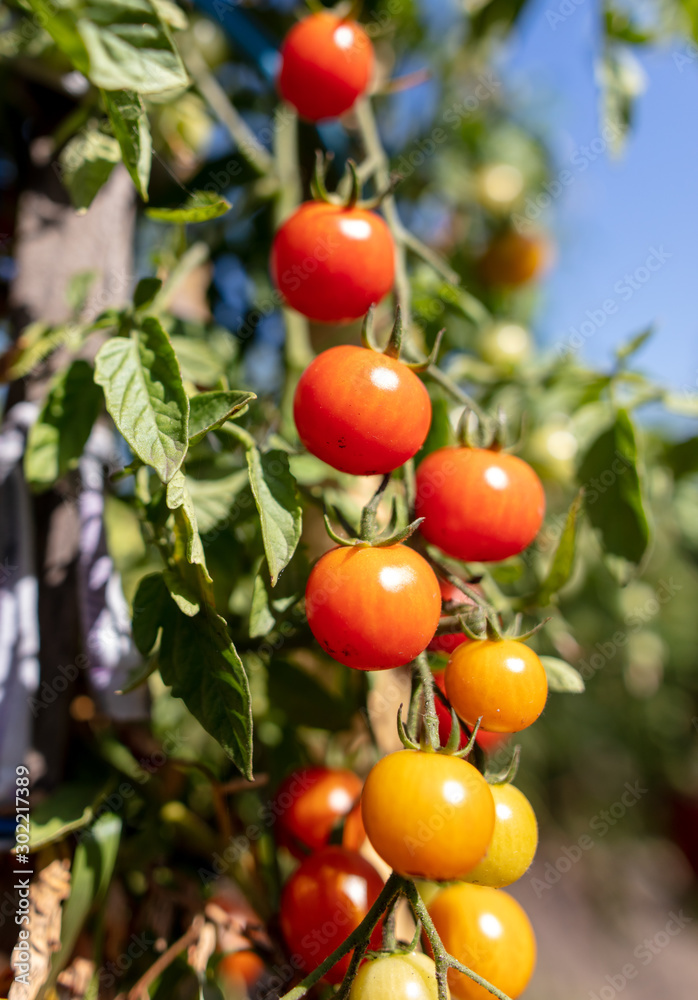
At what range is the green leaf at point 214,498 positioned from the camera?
42 cm

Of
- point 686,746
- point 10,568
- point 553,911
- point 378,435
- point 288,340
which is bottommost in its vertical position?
point 553,911

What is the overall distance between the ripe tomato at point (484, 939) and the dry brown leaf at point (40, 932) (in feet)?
0.84

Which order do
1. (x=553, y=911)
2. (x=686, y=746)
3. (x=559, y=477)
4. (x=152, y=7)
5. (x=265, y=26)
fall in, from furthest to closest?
(x=553, y=911) → (x=686, y=746) → (x=559, y=477) → (x=265, y=26) → (x=152, y=7)

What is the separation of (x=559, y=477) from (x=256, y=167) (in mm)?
555

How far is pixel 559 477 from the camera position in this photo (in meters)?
0.93

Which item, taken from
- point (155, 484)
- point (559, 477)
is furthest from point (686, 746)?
point (155, 484)

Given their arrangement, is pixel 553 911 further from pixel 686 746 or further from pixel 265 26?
pixel 265 26

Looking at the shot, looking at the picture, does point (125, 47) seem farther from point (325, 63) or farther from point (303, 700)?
point (303, 700)

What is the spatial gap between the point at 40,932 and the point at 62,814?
0.07m

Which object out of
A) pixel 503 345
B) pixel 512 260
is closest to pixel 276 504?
pixel 503 345

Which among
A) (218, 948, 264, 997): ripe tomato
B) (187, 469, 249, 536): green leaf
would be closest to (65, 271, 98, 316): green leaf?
(187, 469, 249, 536): green leaf

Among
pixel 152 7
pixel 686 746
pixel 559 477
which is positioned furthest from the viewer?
pixel 686 746

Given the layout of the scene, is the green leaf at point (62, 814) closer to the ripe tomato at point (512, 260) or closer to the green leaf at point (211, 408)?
the green leaf at point (211, 408)

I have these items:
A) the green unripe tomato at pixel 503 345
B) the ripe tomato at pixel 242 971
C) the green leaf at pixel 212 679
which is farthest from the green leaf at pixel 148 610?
the green unripe tomato at pixel 503 345
